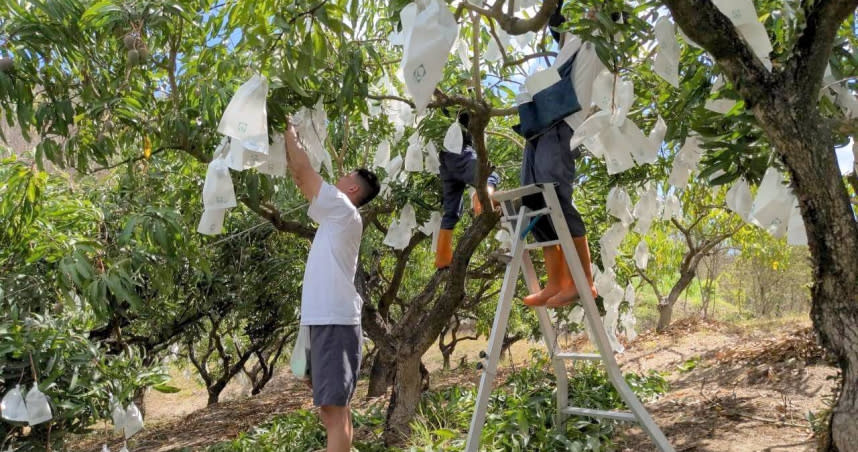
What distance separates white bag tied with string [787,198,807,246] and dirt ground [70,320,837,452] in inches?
19.4

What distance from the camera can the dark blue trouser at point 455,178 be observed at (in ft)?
10.9

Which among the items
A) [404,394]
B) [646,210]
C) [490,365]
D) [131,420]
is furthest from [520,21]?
[131,420]

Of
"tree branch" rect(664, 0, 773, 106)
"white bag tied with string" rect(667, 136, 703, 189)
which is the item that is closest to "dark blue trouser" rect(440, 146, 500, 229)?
"white bag tied with string" rect(667, 136, 703, 189)

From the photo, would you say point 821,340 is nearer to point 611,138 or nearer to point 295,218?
point 611,138

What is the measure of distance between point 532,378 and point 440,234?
1.65 meters

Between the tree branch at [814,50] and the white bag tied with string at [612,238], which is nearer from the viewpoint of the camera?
the tree branch at [814,50]

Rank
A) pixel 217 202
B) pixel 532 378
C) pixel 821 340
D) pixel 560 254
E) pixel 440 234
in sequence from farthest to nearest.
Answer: pixel 532 378
pixel 440 234
pixel 560 254
pixel 217 202
pixel 821 340

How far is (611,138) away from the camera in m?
2.15

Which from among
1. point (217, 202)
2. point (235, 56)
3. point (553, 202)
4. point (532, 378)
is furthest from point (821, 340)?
point (532, 378)

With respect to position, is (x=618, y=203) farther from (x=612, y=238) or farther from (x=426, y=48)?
(x=426, y=48)

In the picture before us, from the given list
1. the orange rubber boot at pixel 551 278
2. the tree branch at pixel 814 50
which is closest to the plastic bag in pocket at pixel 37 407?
the orange rubber boot at pixel 551 278

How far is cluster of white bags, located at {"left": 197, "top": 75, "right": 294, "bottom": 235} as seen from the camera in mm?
1881

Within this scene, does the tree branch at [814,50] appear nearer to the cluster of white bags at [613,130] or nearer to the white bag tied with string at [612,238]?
the cluster of white bags at [613,130]

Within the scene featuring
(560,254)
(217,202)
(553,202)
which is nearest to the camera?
(217,202)
